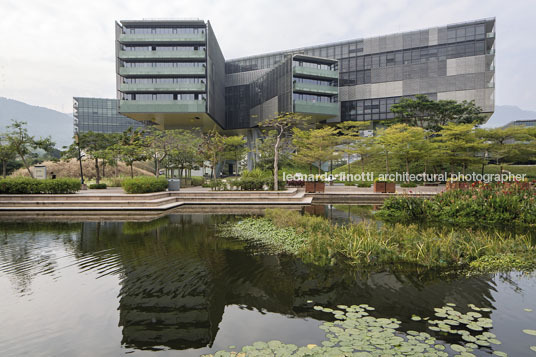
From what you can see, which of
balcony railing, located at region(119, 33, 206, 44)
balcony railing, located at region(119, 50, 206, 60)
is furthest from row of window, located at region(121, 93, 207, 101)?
balcony railing, located at region(119, 33, 206, 44)

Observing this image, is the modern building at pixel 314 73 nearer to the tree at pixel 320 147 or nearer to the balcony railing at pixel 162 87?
the balcony railing at pixel 162 87

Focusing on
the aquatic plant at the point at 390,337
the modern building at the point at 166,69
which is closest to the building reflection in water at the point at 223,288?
the aquatic plant at the point at 390,337

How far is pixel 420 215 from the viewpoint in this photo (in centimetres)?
1198

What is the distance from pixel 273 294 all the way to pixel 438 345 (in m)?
2.48

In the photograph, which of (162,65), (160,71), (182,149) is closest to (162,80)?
(160,71)

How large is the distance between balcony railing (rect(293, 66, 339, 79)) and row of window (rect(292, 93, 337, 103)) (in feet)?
11.3

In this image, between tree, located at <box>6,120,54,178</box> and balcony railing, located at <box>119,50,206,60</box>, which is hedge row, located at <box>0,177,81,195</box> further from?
balcony railing, located at <box>119,50,206,60</box>

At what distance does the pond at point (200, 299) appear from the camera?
350cm

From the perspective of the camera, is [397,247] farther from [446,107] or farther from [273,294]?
[446,107]

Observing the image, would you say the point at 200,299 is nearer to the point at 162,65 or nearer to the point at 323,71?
the point at 323,71

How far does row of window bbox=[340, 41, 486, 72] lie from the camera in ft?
155

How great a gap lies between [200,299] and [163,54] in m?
52.1

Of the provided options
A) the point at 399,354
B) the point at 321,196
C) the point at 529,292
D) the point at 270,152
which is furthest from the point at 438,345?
the point at 270,152

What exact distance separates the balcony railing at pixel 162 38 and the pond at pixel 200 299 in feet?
157
